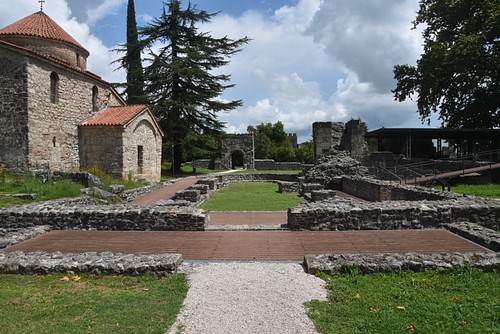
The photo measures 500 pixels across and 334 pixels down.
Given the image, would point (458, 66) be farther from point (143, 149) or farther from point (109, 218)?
point (109, 218)

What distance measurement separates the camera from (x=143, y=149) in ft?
80.6

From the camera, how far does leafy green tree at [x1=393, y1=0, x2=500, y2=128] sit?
27891 mm

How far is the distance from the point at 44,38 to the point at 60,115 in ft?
18.3

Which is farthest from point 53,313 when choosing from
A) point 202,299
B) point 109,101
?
point 109,101

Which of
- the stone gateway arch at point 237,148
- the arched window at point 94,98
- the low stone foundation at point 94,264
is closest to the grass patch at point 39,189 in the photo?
the low stone foundation at point 94,264

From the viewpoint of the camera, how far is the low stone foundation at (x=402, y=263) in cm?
634

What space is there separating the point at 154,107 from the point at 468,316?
32.9m

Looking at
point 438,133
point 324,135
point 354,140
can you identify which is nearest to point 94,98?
point 324,135

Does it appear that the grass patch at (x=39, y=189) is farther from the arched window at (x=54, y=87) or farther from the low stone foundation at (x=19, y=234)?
the arched window at (x=54, y=87)

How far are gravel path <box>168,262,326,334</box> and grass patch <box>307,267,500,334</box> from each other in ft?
0.86

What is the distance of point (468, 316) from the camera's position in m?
4.73

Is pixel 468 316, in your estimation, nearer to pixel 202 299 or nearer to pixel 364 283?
pixel 364 283

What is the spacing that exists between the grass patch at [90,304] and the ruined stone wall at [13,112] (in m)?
14.9

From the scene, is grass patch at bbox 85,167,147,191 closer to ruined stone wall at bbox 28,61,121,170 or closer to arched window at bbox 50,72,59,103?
ruined stone wall at bbox 28,61,121,170
